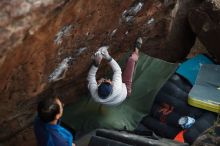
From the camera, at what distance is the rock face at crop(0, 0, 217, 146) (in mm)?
4336

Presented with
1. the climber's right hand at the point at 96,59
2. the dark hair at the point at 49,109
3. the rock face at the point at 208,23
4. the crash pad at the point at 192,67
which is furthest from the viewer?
the rock face at the point at 208,23

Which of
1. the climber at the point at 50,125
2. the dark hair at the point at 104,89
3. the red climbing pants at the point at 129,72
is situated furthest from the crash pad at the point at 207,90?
the climber at the point at 50,125

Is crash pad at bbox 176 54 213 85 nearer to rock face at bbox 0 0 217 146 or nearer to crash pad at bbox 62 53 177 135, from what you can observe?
crash pad at bbox 62 53 177 135

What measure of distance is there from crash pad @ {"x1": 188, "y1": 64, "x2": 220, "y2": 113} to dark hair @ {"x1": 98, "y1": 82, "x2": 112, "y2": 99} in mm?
1359

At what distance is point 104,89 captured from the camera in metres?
5.66

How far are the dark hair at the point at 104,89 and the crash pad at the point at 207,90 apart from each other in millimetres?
1359

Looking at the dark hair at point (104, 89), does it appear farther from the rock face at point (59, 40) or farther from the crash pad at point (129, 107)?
the crash pad at point (129, 107)

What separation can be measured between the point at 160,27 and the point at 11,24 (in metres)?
3.34

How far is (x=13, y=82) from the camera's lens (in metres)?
5.05

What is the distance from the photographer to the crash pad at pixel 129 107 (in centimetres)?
626

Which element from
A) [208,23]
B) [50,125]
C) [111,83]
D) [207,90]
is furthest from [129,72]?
[50,125]

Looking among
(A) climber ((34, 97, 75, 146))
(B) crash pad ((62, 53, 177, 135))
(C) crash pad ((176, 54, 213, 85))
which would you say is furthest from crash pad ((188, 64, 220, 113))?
Result: (A) climber ((34, 97, 75, 146))

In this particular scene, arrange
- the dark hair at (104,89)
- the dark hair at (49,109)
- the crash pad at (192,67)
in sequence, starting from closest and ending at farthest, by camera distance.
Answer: the dark hair at (49,109)
the dark hair at (104,89)
the crash pad at (192,67)

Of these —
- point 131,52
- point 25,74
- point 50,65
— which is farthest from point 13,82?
point 131,52
